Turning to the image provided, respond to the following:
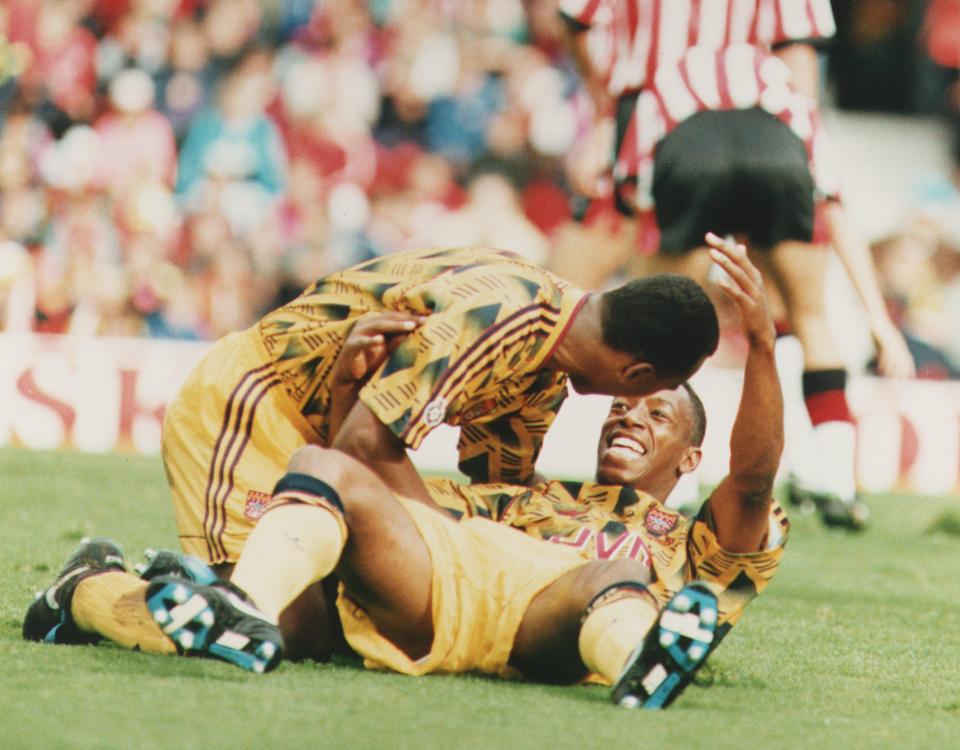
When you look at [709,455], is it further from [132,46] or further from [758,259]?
[132,46]

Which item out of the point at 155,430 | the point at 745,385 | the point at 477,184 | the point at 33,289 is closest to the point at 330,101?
the point at 477,184

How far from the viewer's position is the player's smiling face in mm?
4680

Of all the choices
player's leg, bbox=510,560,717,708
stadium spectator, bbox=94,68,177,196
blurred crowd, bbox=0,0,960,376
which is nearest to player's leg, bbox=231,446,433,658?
player's leg, bbox=510,560,717,708

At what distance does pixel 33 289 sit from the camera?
11.7 metres

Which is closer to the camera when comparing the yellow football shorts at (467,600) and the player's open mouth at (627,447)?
the yellow football shorts at (467,600)

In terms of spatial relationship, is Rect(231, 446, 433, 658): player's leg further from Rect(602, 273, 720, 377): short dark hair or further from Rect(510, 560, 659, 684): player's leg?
Rect(602, 273, 720, 377): short dark hair

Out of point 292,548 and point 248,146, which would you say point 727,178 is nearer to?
point 292,548

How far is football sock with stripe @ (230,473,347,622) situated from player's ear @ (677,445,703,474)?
1475mm

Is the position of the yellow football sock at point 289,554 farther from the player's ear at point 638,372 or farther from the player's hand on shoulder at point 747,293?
the player's hand on shoulder at point 747,293

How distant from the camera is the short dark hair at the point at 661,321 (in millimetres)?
3807

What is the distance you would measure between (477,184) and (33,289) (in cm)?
325

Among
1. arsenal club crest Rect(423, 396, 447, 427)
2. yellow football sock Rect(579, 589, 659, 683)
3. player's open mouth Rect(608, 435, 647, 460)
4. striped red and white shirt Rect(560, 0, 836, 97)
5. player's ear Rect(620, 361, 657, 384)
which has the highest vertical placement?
striped red and white shirt Rect(560, 0, 836, 97)

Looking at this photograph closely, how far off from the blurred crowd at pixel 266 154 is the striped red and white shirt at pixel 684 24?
5.20 metres

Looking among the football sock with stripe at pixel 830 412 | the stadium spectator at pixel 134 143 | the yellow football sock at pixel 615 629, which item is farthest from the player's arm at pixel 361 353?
the stadium spectator at pixel 134 143
